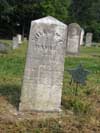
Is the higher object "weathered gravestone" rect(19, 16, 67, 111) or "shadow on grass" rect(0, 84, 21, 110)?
"weathered gravestone" rect(19, 16, 67, 111)

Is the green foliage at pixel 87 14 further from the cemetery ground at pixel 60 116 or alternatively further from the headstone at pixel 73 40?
the cemetery ground at pixel 60 116

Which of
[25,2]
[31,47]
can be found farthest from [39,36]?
[25,2]

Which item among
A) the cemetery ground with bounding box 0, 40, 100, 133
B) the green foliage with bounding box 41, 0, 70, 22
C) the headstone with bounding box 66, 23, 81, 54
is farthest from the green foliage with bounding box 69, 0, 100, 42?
the cemetery ground with bounding box 0, 40, 100, 133

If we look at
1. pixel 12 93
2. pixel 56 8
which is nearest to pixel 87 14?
pixel 56 8

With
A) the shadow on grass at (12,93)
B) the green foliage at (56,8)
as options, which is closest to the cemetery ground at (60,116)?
the shadow on grass at (12,93)

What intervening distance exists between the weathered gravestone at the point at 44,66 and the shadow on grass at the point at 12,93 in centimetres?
41

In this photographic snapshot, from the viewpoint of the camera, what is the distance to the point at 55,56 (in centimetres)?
792

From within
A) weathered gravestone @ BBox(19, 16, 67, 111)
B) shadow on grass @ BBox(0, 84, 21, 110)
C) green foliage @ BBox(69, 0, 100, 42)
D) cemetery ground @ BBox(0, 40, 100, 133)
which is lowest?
cemetery ground @ BBox(0, 40, 100, 133)

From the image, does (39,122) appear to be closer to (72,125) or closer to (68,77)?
(72,125)

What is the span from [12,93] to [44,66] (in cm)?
136

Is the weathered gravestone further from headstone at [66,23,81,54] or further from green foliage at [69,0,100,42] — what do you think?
→ green foliage at [69,0,100,42]

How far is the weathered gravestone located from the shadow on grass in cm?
41

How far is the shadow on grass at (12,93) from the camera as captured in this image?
8414mm

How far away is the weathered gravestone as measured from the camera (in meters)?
7.84
